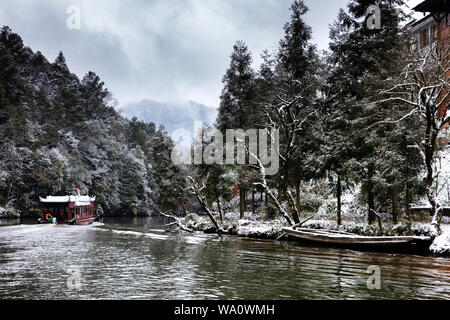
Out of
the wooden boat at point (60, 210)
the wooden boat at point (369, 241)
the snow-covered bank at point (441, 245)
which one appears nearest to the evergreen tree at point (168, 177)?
the wooden boat at point (60, 210)

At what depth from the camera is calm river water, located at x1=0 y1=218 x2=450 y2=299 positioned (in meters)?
9.00

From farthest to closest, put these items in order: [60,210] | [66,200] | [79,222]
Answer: [79,222] → [60,210] → [66,200]

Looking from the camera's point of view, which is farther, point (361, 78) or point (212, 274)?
point (361, 78)

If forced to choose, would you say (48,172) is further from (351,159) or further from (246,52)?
(351,159)

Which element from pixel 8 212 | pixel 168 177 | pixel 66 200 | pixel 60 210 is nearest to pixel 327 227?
pixel 168 177

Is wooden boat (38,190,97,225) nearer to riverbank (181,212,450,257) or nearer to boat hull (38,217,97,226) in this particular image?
boat hull (38,217,97,226)

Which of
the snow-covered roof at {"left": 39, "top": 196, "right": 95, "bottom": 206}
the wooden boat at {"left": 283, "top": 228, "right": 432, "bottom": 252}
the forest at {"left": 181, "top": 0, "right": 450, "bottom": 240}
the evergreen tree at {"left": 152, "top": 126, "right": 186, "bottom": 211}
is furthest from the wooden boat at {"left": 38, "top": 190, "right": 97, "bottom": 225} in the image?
the wooden boat at {"left": 283, "top": 228, "right": 432, "bottom": 252}

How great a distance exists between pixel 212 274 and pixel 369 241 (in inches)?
360

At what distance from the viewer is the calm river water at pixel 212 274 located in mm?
9000

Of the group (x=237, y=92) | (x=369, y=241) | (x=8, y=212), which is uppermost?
(x=237, y=92)

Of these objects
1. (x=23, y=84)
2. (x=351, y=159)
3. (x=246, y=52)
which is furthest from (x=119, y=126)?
(x=351, y=159)

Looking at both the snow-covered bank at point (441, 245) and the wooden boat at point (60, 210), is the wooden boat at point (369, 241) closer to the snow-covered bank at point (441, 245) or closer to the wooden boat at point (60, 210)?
the snow-covered bank at point (441, 245)

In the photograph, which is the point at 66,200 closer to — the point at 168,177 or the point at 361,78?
the point at 168,177

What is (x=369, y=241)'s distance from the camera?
16.8m
